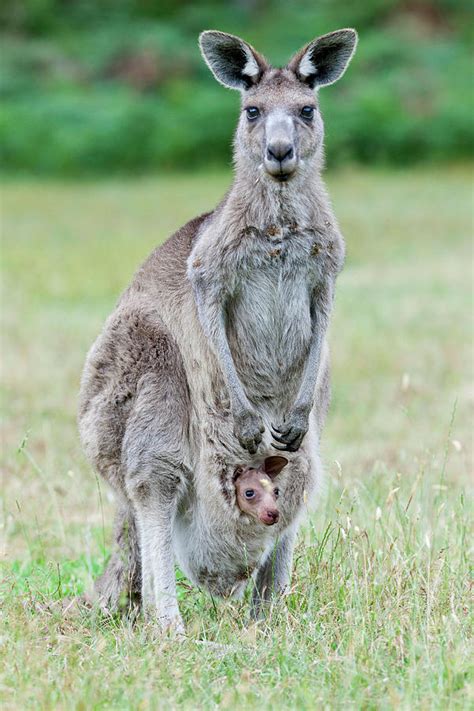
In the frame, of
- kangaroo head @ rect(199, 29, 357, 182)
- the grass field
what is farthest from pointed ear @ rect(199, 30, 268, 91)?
the grass field

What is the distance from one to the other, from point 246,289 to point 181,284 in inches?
10.8

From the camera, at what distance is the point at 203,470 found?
3.51 m

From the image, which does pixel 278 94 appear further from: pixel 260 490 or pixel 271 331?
pixel 260 490

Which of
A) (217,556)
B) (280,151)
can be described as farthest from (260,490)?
(280,151)

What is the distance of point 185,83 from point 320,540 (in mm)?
16459

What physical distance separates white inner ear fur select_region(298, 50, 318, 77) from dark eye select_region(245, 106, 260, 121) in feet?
0.66

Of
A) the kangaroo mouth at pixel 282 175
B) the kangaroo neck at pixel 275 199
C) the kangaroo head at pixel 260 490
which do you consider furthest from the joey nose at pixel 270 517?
the kangaroo mouth at pixel 282 175

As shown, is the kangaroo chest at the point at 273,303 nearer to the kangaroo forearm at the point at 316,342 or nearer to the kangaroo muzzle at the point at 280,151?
the kangaroo forearm at the point at 316,342

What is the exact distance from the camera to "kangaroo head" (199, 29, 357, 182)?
3.42 m

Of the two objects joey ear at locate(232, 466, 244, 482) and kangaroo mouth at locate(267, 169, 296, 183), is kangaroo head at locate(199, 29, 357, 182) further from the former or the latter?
joey ear at locate(232, 466, 244, 482)

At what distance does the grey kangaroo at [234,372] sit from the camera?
348 centimetres

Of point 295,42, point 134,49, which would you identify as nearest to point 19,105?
point 134,49

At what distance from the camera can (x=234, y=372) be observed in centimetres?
349

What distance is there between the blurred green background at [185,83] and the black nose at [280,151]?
13.0m
